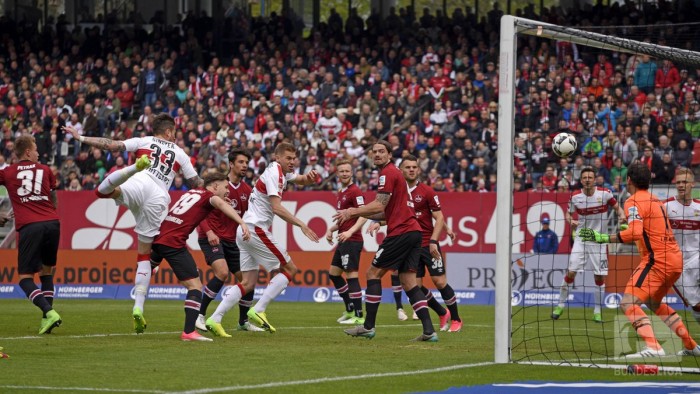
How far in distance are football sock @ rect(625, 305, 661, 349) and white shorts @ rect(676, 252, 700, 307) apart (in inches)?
75.6

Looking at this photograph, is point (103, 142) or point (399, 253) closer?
point (399, 253)

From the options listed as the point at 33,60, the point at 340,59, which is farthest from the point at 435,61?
the point at 33,60

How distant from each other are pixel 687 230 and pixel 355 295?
5086mm

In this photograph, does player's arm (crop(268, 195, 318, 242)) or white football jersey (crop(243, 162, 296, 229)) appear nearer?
player's arm (crop(268, 195, 318, 242))

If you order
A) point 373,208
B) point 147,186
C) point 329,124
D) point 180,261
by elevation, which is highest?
point 329,124

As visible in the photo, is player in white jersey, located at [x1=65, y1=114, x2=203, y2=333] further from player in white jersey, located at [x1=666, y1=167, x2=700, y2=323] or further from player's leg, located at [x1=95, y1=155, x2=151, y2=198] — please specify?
player in white jersey, located at [x1=666, y1=167, x2=700, y2=323]

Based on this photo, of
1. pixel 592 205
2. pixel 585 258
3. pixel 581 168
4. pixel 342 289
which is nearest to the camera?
pixel 342 289

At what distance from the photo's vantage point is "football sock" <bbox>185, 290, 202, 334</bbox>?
13547 millimetres

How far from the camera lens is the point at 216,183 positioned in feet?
47.1

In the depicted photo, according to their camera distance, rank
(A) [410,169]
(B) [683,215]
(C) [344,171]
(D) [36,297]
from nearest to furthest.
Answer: (D) [36,297], (B) [683,215], (A) [410,169], (C) [344,171]

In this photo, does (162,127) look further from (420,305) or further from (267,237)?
(420,305)

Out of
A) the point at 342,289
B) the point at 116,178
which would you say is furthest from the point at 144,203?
the point at 342,289

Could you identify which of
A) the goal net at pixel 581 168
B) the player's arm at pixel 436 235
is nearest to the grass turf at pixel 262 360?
the goal net at pixel 581 168

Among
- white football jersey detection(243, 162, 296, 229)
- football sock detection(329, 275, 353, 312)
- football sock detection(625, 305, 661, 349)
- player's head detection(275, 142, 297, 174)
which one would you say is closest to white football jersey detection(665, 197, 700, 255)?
football sock detection(625, 305, 661, 349)
